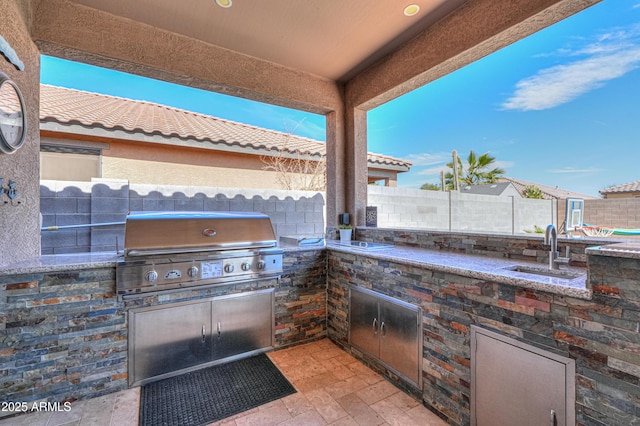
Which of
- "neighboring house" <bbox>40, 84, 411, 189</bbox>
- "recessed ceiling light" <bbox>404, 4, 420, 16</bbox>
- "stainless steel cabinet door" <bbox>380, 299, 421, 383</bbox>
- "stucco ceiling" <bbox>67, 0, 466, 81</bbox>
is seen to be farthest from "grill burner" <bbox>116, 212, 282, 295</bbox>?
"neighboring house" <bbox>40, 84, 411, 189</bbox>

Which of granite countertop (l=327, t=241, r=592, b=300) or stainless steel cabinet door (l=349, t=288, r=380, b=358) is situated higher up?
granite countertop (l=327, t=241, r=592, b=300)

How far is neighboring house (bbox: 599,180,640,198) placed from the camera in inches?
88.5

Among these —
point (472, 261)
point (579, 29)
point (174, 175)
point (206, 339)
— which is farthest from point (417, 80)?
point (174, 175)

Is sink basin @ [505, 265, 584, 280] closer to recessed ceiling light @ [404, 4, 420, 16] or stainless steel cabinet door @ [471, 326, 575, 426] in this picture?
stainless steel cabinet door @ [471, 326, 575, 426]

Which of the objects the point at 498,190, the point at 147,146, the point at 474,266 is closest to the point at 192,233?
the point at 474,266

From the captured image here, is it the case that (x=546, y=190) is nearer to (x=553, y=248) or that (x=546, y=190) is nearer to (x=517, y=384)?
(x=553, y=248)

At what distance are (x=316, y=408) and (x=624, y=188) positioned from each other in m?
3.10

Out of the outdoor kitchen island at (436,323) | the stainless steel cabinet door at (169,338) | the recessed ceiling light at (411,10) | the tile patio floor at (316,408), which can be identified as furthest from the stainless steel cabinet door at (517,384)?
the recessed ceiling light at (411,10)

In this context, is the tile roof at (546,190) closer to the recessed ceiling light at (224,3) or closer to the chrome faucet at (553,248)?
the chrome faucet at (553,248)

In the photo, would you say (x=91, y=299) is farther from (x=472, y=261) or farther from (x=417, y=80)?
(x=417, y=80)

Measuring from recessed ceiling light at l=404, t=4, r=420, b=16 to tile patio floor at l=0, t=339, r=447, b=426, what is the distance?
3398 millimetres

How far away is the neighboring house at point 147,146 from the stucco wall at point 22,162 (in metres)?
1.84

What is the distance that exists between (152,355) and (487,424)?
264 centimetres

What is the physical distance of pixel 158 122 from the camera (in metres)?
5.30
